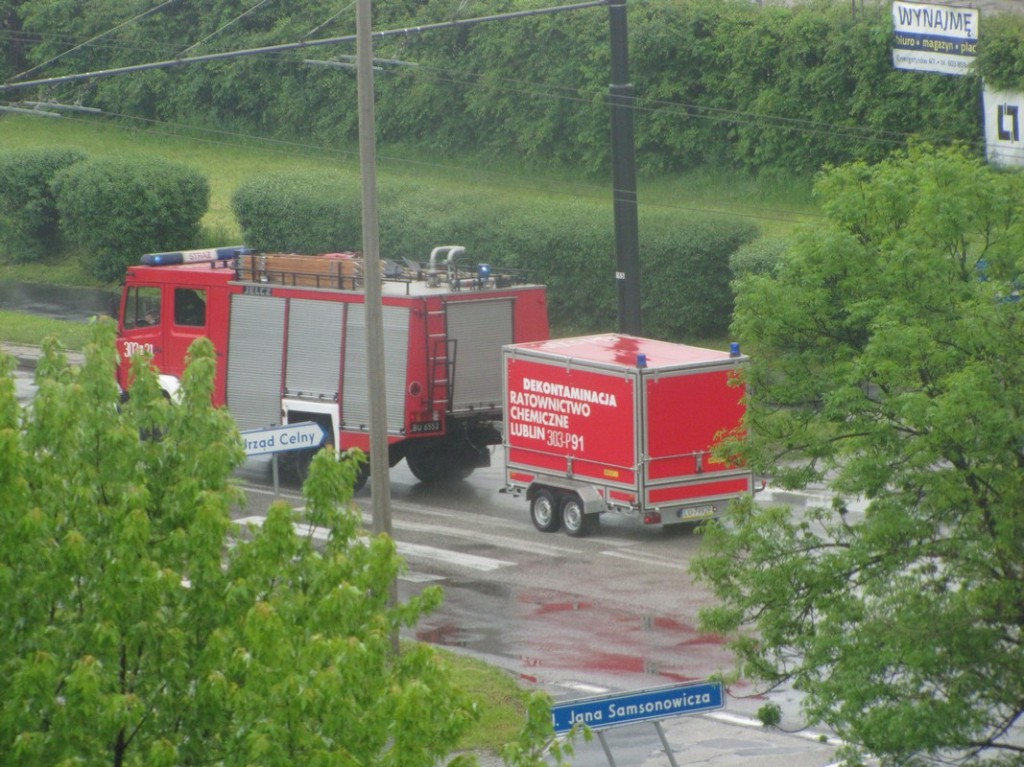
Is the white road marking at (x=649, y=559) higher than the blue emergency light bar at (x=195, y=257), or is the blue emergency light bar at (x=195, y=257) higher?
the blue emergency light bar at (x=195, y=257)

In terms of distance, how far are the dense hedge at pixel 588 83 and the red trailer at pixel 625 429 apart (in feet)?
50.5

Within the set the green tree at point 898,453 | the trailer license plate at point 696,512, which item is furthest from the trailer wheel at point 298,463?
the green tree at point 898,453

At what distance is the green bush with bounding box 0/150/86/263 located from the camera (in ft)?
150

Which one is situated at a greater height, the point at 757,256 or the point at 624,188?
the point at 624,188

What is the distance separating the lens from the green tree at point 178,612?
7633mm

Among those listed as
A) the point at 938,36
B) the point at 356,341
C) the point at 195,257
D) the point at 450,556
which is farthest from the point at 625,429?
the point at 938,36

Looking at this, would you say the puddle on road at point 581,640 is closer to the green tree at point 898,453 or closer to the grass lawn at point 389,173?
the green tree at point 898,453

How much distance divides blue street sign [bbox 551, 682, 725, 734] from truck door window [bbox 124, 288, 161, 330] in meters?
17.3

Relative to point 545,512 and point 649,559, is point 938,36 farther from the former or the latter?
point 649,559

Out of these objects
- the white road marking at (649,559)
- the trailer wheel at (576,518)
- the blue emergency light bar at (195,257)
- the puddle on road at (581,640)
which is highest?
the blue emergency light bar at (195,257)

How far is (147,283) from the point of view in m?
26.9

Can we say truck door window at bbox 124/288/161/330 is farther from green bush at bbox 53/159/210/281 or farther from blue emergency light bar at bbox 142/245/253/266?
green bush at bbox 53/159/210/281

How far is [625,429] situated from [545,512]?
1.97 m

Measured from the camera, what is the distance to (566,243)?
3522 centimetres
